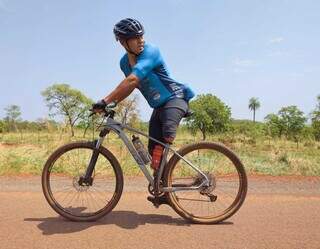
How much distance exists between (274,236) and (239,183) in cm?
93

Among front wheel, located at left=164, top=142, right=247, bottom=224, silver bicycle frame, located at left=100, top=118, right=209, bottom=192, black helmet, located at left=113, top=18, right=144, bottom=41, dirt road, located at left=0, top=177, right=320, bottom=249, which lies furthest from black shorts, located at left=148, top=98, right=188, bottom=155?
dirt road, located at left=0, top=177, right=320, bottom=249

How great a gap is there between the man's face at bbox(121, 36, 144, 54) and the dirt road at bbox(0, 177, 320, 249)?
6.27ft

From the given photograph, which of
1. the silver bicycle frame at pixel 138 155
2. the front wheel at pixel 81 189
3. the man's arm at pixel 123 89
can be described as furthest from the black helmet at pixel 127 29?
the front wheel at pixel 81 189

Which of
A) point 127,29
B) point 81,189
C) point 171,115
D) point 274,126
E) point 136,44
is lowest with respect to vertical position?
point 81,189

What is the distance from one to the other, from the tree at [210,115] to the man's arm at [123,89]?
57.9m

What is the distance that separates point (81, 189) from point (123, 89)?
1306mm

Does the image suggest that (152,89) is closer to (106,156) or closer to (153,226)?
(106,156)

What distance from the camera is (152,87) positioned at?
4.79 metres

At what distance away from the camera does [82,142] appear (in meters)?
4.89

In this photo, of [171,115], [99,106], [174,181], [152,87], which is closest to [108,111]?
[99,106]

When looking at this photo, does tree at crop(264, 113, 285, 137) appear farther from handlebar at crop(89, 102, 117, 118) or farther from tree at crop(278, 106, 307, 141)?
handlebar at crop(89, 102, 117, 118)

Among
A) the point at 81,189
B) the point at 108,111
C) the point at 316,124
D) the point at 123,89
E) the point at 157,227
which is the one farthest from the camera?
the point at 316,124

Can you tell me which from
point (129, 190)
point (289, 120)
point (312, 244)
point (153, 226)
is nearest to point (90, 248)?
point (153, 226)

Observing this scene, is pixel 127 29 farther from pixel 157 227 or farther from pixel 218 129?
pixel 218 129
